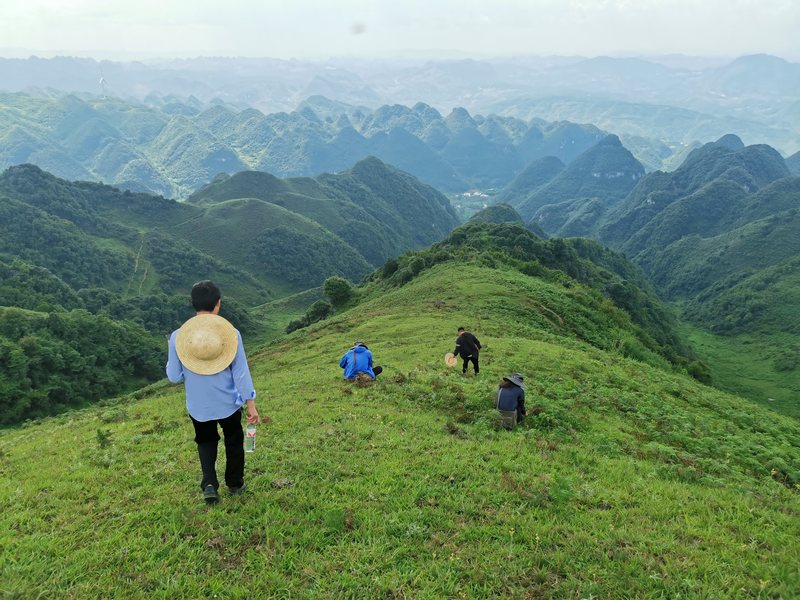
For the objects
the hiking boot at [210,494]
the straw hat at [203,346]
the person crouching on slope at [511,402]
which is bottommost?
the person crouching on slope at [511,402]

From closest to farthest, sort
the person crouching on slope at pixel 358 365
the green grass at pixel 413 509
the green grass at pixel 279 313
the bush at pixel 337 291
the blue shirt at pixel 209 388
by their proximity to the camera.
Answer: the green grass at pixel 413 509 < the blue shirt at pixel 209 388 < the person crouching on slope at pixel 358 365 < the bush at pixel 337 291 < the green grass at pixel 279 313

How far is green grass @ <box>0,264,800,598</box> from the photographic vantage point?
6570mm

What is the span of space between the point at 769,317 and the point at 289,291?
507 feet

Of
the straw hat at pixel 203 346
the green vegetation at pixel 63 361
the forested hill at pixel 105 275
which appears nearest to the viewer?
the straw hat at pixel 203 346

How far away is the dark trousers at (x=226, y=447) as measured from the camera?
7.72 metres

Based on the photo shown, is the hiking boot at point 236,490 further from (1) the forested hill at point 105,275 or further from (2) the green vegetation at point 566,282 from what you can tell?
(1) the forested hill at point 105,275

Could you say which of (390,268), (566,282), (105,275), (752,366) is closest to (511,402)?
(566,282)

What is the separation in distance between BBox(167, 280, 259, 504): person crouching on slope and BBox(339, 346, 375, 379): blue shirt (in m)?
10.5

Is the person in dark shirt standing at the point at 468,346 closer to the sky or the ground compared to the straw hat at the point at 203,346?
closer to the ground

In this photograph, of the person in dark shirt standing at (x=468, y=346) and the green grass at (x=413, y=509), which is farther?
the person in dark shirt standing at (x=468, y=346)

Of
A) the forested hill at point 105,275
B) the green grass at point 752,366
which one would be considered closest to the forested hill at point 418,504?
the forested hill at point 105,275

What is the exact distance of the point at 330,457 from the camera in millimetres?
10523

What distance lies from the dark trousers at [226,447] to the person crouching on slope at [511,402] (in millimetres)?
7915

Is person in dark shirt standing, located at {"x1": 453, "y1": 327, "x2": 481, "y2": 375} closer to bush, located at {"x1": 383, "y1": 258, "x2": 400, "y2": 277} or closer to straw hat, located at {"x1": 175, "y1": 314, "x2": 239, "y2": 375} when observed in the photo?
straw hat, located at {"x1": 175, "y1": 314, "x2": 239, "y2": 375}
